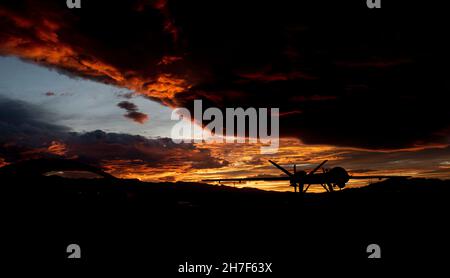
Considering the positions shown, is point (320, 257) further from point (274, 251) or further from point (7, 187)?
point (7, 187)

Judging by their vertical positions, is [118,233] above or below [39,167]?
below

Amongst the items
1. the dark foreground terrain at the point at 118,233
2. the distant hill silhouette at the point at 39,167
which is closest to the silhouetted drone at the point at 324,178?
the dark foreground terrain at the point at 118,233

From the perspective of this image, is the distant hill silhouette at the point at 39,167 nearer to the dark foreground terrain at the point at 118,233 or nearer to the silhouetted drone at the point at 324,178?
the dark foreground terrain at the point at 118,233

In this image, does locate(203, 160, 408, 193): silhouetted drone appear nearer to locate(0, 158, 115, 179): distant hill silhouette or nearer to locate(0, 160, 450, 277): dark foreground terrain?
locate(0, 160, 450, 277): dark foreground terrain

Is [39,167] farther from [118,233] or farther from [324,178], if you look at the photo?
[324,178]

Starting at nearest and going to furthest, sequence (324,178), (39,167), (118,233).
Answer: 1. (39,167)
2. (118,233)
3. (324,178)

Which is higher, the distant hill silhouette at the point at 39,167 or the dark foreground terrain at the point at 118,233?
the distant hill silhouette at the point at 39,167

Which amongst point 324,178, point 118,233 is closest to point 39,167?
point 118,233

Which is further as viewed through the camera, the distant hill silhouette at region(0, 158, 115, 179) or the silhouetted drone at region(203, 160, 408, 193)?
the silhouetted drone at region(203, 160, 408, 193)

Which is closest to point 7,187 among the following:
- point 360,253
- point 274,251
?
point 274,251

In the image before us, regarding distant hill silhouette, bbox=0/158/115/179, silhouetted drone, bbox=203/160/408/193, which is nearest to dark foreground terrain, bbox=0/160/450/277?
distant hill silhouette, bbox=0/158/115/179

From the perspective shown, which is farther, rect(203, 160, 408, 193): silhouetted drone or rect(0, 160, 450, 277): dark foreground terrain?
rect(203, 160, 408, 193): silhouetted drone

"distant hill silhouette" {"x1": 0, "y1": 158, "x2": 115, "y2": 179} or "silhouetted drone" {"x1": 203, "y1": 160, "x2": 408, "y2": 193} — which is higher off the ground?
"distant hill silhouette" {"x1": 0, "y1": 158, "x2": 115, "y2": 179}

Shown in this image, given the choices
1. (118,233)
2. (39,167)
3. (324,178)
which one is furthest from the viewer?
(324,178)
